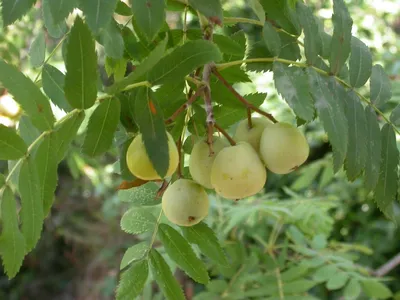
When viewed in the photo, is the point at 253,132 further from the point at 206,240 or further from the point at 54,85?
the point at 54,85

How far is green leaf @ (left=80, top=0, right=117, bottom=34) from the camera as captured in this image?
0.66 meters

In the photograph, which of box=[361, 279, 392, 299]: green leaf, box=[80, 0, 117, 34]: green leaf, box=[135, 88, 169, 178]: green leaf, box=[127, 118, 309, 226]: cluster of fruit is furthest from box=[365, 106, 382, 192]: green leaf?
box=[361, 279, 392, 299]: green leaf

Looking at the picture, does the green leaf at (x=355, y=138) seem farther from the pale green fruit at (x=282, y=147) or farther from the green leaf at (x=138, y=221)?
the green leaf at (x=138, y=221)

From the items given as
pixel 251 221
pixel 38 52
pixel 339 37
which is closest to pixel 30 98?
pixel 38 52

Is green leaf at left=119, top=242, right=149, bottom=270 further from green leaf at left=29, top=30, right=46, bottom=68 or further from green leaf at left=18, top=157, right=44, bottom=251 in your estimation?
green leaf at left=29, top=30, right=46, bottom=68

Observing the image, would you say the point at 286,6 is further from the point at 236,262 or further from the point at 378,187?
the point at 236,262

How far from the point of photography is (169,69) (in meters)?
0.71

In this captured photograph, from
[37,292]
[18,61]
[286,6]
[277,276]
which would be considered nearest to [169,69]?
[286,6]

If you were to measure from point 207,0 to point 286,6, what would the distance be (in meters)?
0.16

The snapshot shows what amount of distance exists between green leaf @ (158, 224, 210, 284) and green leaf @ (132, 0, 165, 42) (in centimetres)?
38

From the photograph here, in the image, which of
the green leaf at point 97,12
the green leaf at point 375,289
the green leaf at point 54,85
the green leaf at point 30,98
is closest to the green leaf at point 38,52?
the green leaf at point 54,85

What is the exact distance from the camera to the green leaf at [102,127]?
74cm

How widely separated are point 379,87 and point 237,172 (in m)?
0.39

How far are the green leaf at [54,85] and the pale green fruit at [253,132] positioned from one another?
28 cm
